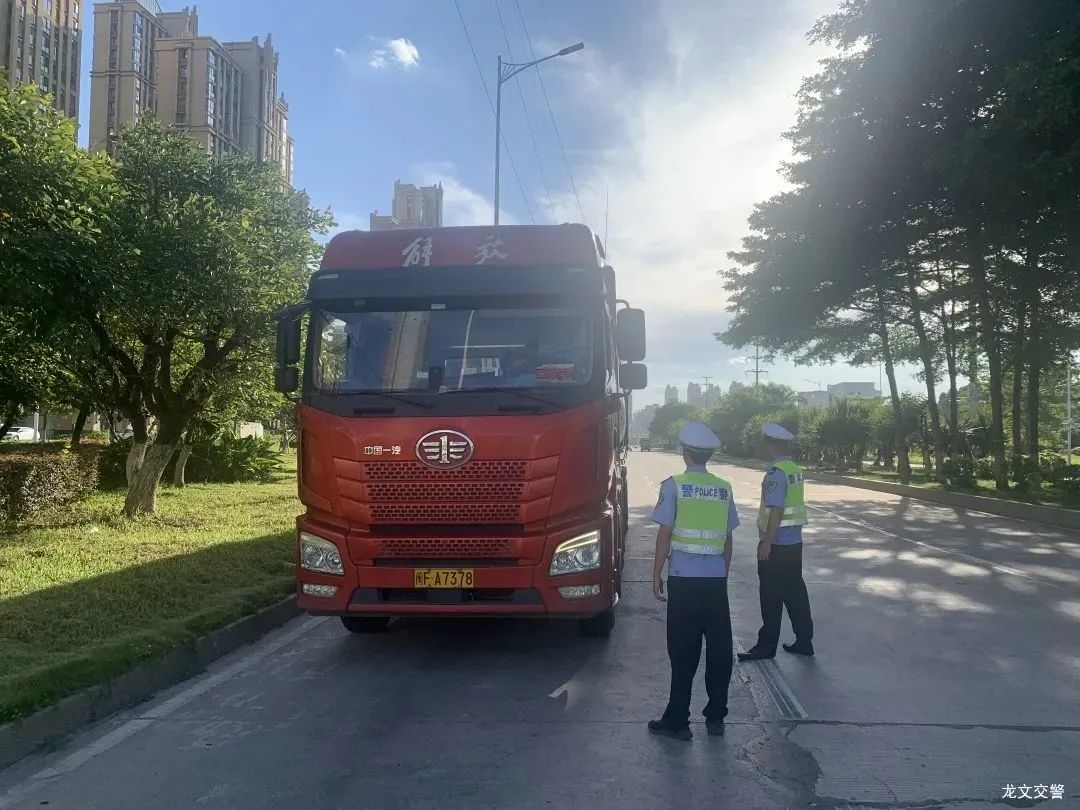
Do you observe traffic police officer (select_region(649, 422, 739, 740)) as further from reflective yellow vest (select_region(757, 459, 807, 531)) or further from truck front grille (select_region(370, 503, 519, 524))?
reflective yellow vest (select_region(757, 459, 807, 531))

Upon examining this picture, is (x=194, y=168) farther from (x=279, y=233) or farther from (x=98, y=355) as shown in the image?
(x=98, y=355)

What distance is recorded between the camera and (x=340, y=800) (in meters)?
3.86

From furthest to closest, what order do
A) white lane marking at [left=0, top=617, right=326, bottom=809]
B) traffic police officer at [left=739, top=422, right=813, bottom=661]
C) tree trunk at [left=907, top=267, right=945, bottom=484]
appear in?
tree trunk at [left=907, top=267, right=945, bottom=484], traffic police officer at [left=739, top=422, right=813, bottom=661], white lane marking at [left=0, top=617, right=326, bottom=809]

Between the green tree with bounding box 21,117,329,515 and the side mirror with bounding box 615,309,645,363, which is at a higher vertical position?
the green tree with bounding box 21,117,329,515

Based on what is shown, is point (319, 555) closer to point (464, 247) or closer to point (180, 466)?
point (464, 247)

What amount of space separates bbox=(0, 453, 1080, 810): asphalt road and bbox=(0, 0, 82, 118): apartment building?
2891 inches

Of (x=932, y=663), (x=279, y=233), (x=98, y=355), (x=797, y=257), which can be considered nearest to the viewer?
(x=932, y=663)

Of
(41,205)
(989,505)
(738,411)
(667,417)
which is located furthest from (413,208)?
(667,417)

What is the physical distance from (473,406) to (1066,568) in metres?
9.43

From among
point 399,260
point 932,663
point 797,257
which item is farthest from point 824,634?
point 797,257

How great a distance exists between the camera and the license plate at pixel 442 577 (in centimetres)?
582

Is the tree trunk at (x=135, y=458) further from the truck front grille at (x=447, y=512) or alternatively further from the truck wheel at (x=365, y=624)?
the truck front grille at (x=447, y=512)

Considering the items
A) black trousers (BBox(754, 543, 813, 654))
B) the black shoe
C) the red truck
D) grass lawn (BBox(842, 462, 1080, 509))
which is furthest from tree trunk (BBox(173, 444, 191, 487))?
grass lawn (BBox(842, 462, 1080, 509))

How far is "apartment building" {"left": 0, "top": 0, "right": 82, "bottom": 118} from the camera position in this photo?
6756 centimetres
